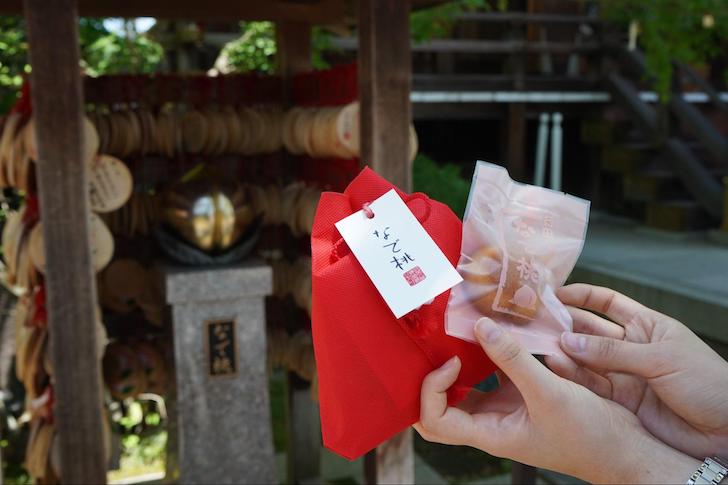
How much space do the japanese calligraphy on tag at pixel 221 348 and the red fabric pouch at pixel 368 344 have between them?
2005 mm

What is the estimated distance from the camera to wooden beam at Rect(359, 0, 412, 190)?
263cm

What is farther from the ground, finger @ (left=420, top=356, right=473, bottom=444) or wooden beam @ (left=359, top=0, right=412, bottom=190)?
wooden beam @ (left=359, top=0, right=412, bottom=190)

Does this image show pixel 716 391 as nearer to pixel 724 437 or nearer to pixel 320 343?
pixel 724 437

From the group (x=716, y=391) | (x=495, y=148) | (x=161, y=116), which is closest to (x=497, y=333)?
(x=716, y=391)

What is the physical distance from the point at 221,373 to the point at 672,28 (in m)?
5.27

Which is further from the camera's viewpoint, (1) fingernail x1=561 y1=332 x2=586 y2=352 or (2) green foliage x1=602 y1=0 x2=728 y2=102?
(2) green foliage x1=602 y1=0 x2=728 y2=102

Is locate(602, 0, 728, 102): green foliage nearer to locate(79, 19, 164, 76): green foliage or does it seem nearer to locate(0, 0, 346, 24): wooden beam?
locate(0, 0, 346, 24): wooden beam

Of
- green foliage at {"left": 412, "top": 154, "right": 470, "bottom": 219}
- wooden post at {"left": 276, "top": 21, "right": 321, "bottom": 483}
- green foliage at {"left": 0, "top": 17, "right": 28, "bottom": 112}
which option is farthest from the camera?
green foliage at {"left": 412, "top": 154, "right": 470, "bottom": 219}

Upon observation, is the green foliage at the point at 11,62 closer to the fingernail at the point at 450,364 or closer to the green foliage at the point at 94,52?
the green foliage at the point at 94,52

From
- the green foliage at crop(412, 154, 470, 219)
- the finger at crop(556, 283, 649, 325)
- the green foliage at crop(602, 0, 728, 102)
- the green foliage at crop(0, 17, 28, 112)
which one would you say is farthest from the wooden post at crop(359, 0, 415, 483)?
the green foliage at crop(602, 0, 728, 102)

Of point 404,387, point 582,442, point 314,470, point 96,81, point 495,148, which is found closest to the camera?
point 582,442

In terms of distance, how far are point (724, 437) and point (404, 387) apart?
1.70ft

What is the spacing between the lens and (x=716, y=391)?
1148mm

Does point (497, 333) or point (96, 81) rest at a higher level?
point (96, 81)
